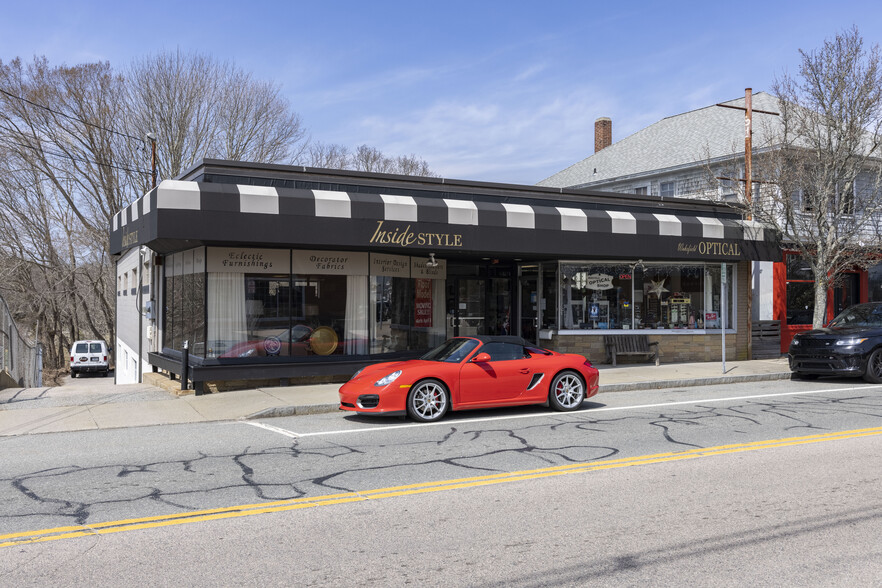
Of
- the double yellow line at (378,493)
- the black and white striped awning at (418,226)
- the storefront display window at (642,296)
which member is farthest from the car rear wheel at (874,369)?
the double yellow line at (378,493)

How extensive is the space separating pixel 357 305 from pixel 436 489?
868 centimetres

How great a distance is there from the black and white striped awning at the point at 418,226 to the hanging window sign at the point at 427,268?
38.2 inches

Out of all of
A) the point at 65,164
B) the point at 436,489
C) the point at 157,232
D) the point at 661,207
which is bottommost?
the point at 436,489

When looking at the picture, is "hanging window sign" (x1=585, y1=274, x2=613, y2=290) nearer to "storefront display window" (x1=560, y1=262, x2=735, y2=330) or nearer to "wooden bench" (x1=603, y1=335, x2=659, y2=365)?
"storefront display window" (x1=560, y1=262, x2=735, y2=330)

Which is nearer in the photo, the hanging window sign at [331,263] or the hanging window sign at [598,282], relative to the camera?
the hanging window sign at [331,263]

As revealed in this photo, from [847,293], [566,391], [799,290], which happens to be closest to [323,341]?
[566,391]

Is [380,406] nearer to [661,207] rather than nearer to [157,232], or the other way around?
[157,232]

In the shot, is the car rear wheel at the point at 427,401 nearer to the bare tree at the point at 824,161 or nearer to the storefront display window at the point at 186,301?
the storefront display window at the point at 186,301

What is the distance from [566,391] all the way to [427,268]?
605 cm

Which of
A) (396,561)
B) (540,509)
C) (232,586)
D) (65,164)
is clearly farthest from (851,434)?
(65,164)

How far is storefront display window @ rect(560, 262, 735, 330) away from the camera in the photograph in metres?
18.2

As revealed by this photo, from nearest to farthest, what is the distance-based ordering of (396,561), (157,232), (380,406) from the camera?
1. (396,561)
2. (380,406)
3. (157,232)

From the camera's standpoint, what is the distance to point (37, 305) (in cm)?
3803

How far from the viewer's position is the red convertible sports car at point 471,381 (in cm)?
1027
